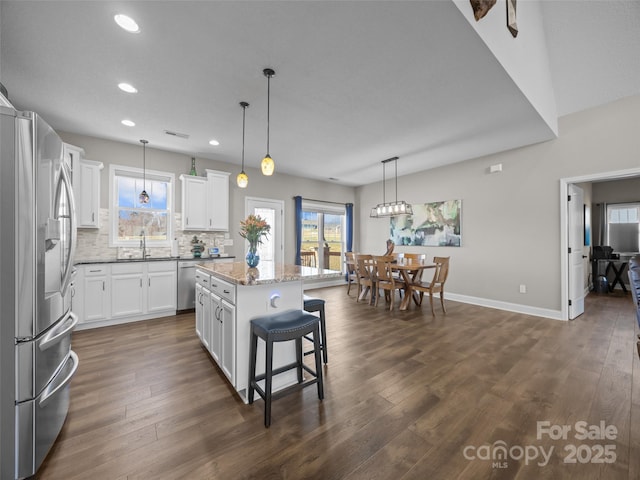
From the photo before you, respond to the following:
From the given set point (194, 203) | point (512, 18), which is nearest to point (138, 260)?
point (194, 203)

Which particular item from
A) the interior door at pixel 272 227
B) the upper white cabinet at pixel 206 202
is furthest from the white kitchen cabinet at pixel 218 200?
the interior door at pixel 272 227

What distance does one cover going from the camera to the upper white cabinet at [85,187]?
3.77 metres

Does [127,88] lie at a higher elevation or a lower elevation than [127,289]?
higher

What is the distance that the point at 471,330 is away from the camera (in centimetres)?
356

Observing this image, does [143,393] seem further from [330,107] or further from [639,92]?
[639,92]

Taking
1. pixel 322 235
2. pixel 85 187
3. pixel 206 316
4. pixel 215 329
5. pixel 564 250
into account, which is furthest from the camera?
pixel 322 235

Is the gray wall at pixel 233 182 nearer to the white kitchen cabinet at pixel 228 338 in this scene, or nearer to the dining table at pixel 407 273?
the dining table at pixel 407 273

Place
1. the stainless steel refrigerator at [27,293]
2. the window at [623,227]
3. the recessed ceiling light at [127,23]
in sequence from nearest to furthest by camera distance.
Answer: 1. the stainless steel refrigerator at [27,293]
2. the recessed ceiling light at [127,23]
3. the window at [623,227]

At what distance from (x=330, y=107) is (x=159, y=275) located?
3.61 m

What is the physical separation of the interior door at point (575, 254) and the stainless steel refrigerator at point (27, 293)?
5.86 meters

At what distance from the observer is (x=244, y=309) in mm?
2037

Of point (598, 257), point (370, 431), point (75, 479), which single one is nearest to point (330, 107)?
point (370, 431)

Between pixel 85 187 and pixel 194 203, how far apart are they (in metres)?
1.49

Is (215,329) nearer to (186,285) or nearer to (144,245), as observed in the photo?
(186,285)
